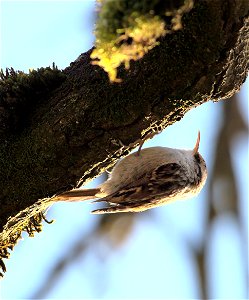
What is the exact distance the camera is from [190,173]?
3760 millimetres

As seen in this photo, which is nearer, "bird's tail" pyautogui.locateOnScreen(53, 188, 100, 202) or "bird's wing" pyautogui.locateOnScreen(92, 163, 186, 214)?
"bird's tail" pyautogui.locateOnScreen(53, 188, 100, 202)

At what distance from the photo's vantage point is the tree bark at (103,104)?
201 centimetres

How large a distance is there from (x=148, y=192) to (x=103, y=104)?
4.71 feet

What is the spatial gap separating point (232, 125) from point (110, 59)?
258 centimetres

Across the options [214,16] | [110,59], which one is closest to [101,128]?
[110,59]

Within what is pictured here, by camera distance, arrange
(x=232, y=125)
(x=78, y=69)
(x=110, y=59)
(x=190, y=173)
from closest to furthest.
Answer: (x=110, y=59) → (x=78, y=69) → (x=190, y=173) → (x=232, y=125)

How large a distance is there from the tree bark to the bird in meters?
1.03

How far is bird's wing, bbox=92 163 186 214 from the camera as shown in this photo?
11.5 ft

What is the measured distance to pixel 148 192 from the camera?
140 inches

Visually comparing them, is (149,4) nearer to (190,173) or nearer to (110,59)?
(110,59)

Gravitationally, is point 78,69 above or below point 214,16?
above

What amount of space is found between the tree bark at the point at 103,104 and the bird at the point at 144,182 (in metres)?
1.03

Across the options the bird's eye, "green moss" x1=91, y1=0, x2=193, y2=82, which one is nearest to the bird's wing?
the bird's eye

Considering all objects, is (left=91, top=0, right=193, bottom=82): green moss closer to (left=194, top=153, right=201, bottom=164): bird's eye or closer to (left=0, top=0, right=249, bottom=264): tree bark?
(left=0, top=0, right=249, bottom=264): tree bark
